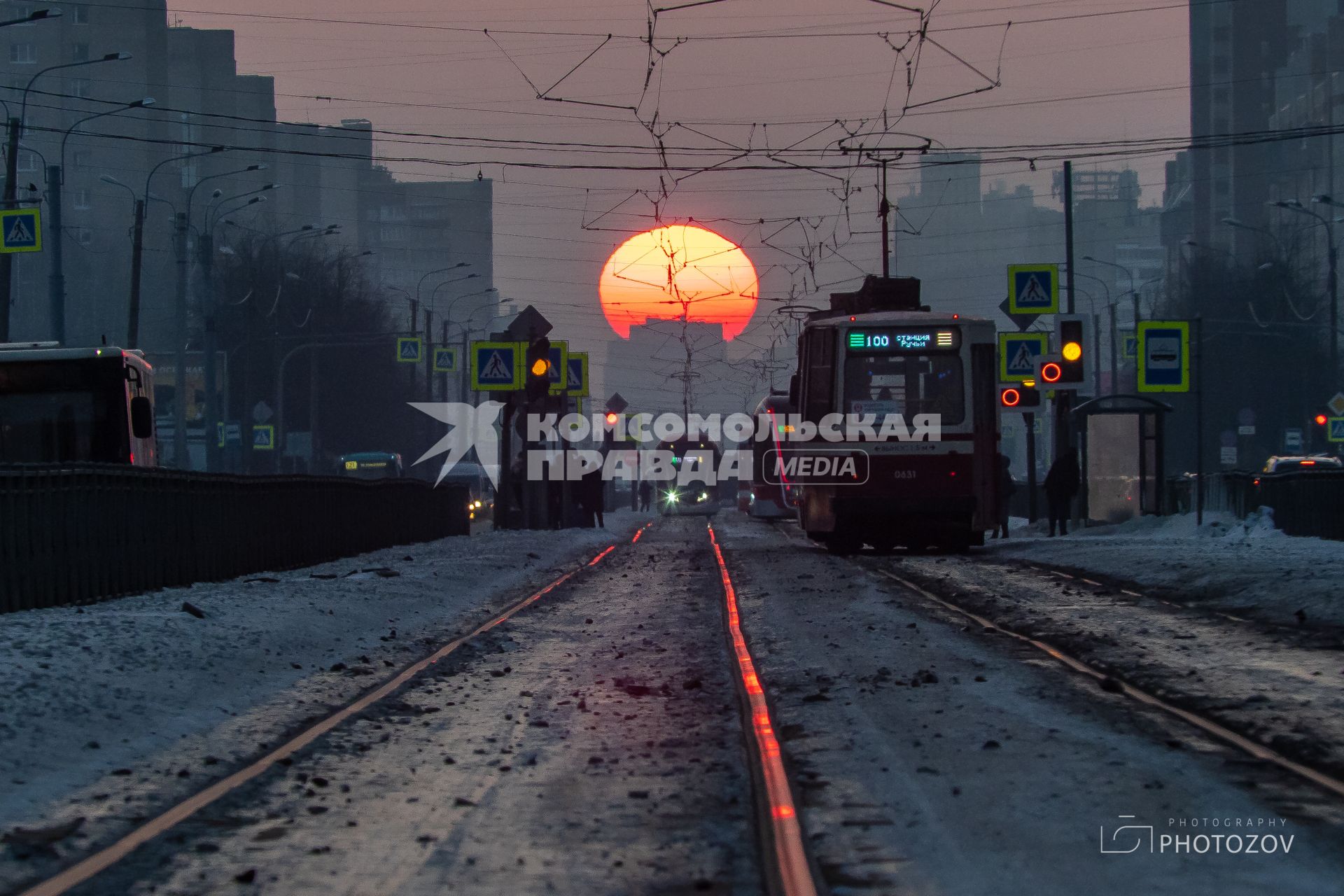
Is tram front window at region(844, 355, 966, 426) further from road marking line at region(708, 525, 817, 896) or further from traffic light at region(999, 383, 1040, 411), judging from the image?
road marking line at region(708, 525, 817, 896)

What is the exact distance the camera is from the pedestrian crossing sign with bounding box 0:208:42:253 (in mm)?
29234

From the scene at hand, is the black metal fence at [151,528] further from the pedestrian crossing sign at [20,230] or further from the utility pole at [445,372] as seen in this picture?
the utility pole at [445,372]

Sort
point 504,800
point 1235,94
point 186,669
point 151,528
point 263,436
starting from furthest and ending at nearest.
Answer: point 1235,94 → point 263,436 → point 151,528 → point 186,669 → point 504,800

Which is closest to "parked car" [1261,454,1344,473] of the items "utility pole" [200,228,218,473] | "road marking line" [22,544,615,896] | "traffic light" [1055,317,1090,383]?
"traffic light" [1055,317,1090,383]

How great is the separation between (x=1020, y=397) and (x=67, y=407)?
52.4 feet

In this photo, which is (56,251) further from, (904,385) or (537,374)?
(904,385)

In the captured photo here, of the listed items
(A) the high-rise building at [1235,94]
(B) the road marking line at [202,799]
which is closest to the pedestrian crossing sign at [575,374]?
(B) the road marking line at [202,799]

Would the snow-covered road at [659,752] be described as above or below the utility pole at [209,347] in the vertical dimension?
below

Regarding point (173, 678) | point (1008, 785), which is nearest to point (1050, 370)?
point (173, 678)

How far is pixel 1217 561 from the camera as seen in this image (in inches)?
720

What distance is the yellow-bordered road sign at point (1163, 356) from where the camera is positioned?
1021 inches

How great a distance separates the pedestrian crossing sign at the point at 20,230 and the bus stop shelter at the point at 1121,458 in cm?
1923

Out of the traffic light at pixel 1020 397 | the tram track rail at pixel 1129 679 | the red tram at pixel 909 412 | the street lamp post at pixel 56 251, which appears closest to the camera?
the tram track rail at pixel 1129 679

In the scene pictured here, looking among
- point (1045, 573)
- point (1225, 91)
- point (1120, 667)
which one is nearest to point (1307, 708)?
point (1120, 667)
